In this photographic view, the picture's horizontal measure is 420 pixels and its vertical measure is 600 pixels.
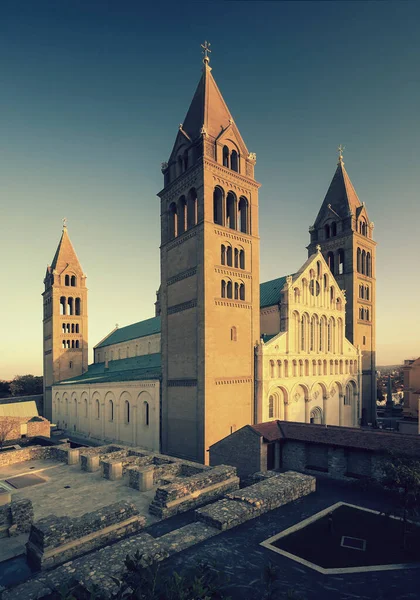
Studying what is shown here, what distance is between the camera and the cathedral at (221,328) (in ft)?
107

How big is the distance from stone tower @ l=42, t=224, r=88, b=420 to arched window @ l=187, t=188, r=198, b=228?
38040mm

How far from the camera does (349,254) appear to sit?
5019cm

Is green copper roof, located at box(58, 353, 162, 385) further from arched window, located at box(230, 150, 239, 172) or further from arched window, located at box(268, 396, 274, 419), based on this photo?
arched window, located at box(230, 150, 239, 172)

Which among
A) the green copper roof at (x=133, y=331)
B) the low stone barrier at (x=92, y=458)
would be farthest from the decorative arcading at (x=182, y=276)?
the green copper roof at (x=133, y=331)

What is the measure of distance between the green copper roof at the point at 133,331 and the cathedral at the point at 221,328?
9.84m

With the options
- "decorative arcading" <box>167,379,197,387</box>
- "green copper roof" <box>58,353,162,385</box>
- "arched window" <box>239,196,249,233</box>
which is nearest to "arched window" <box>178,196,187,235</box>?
"arched window" <box>239,196,249,233</box>

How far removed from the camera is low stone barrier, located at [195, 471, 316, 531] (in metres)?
16.7

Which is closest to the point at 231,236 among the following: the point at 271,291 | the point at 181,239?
the point at 181,239

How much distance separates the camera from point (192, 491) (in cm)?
2055

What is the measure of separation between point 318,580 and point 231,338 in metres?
22.2

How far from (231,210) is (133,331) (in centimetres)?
3391

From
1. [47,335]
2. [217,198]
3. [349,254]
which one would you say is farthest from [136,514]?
[47,335]

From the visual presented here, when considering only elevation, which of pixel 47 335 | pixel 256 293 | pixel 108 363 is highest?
pixel 256 293

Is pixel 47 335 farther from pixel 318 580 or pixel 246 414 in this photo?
pixel 318 580
